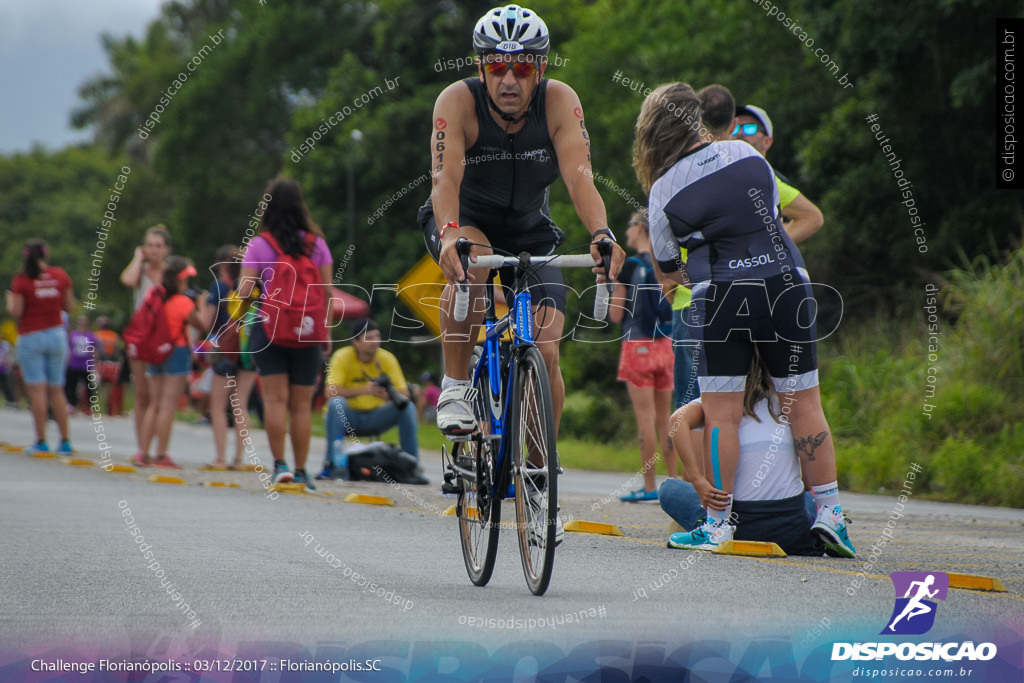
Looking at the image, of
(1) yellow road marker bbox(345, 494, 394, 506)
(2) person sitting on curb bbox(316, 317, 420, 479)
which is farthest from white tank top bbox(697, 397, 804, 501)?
(2) person sitting on curb bbox(316, 317, 420, 479)

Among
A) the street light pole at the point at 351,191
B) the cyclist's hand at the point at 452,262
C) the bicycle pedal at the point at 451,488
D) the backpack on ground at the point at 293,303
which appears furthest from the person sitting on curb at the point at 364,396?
the street light pole at the point at 351,191

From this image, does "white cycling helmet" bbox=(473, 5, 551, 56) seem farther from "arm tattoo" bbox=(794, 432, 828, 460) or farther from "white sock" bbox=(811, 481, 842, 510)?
"white sock" bbox=(811, 481, 842, 510)

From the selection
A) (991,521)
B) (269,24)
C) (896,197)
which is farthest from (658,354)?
(269,24)

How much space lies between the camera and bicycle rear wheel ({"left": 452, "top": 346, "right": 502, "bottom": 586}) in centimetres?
538

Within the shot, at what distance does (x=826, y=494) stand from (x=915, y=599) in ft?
4.77

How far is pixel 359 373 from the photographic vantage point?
11.8 metres

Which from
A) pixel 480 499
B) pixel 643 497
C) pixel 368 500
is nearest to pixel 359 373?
pixel 368 500

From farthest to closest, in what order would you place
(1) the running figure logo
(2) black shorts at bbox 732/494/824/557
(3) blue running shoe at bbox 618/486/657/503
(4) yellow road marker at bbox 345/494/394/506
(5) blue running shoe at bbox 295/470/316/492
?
1. (5) blue running shoe at bbox 295/470/316/492
2. (3) blue running shoe at bbox 618/486/657/503
3. (4) yellow road marker at bbox 345/494/394/506
4. (2) black shorts at bbox 732/494/824/557
5. (1) the running figure logo

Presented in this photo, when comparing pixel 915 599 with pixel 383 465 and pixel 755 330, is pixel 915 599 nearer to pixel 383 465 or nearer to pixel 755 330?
pixel 755 330

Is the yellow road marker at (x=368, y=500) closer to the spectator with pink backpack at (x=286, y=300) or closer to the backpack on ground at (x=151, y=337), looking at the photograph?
the spectator with pink backpack at (x=286, y=300)

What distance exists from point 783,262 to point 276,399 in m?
4.87

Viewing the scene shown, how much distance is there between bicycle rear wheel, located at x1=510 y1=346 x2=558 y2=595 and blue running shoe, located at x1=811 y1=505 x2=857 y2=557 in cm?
180

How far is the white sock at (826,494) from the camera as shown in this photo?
6.28 meters

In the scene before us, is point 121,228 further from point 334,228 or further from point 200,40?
point 334,228
